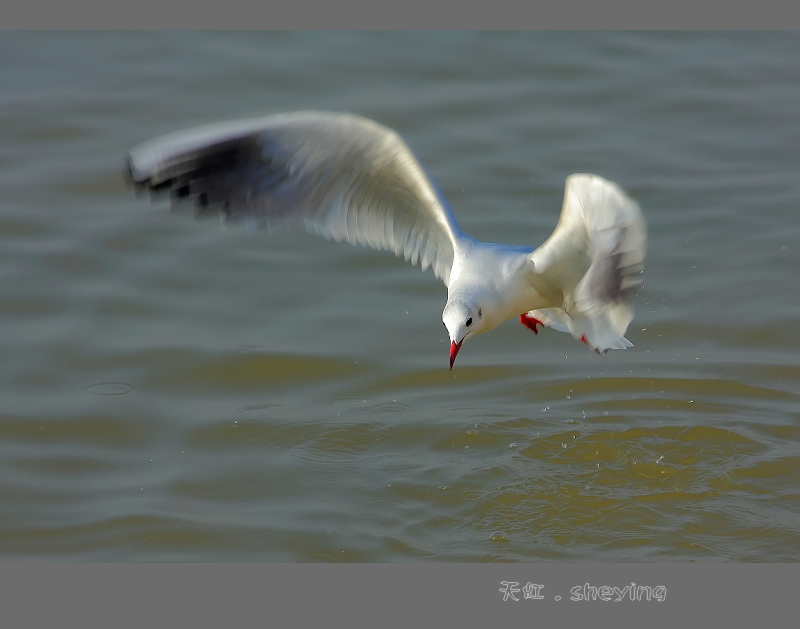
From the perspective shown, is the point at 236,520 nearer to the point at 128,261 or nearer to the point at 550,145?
the point at 128,261

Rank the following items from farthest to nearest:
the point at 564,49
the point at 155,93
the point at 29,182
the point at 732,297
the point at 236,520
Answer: the point at 564,49 → the point at 155,93 → the point at 29,182 → the point at 732,297 → the point at 236,520

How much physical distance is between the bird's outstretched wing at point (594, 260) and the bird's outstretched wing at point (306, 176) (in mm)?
617

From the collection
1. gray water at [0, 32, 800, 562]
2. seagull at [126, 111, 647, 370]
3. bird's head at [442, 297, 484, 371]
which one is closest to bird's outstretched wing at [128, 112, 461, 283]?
seagull at [126, 111, 647, 370]

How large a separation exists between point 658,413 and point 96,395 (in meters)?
3.29

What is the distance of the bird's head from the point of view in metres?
5.27

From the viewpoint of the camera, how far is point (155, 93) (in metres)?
10.3

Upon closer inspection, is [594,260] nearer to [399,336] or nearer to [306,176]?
[306,176]

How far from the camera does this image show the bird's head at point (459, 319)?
17.3ft

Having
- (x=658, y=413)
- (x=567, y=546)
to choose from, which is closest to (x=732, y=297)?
(x=658, y=413)

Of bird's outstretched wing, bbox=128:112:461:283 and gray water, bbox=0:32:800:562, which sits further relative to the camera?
gray water, bbox=0:32:800:562

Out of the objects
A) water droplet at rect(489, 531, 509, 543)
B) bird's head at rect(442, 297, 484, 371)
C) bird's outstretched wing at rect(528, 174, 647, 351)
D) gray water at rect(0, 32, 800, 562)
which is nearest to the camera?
bird's outstretched wing at rect(528, 174, 647, 351)

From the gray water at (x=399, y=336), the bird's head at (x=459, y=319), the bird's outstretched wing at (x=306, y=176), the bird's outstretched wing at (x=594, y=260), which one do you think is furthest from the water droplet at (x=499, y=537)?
the bird's outstretched wing at (x=306, y=176)

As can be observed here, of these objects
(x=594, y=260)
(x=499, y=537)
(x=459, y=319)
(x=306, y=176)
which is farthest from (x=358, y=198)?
(x=499, y=537)

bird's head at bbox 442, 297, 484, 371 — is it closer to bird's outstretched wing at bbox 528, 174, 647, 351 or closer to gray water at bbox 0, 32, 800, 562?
bird's outstretched wing at bbox 528, 174, 647, 351
